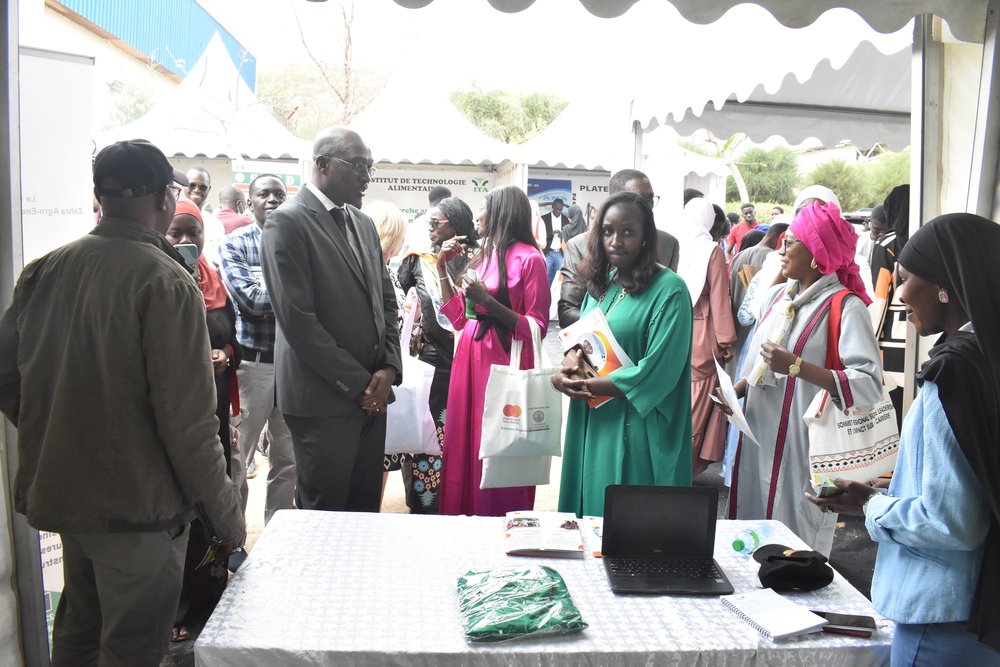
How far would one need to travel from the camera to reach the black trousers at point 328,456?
3.02 metres

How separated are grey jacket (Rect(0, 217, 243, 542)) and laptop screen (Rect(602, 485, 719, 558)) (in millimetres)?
1151

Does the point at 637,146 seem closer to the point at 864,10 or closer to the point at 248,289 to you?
the point at 864,10

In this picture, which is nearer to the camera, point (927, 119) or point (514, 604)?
point (514, 604)

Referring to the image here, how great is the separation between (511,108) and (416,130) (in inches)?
1383

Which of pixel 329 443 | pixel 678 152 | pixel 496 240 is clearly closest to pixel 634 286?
pixel 496 240

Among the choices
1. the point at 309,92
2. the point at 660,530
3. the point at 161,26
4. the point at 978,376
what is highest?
the point at 309,92

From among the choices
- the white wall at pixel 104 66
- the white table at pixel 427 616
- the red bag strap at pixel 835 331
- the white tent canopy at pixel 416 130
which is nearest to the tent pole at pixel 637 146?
the red bag strap at pixel 835 331

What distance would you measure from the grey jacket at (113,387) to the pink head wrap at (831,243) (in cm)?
254

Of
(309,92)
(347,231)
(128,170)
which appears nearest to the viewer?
(128,170)

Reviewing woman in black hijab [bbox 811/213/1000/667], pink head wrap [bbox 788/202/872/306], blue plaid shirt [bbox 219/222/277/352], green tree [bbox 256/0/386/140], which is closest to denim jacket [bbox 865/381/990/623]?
woman in black hijab [bbox 811/213/1000/667]

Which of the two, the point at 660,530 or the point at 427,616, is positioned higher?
the point at 660,530

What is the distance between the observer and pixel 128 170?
1934mm

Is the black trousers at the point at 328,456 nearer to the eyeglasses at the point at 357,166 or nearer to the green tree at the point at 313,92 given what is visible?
the eyeglasses at the point at 357,166

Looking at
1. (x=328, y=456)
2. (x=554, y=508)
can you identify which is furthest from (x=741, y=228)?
(x=328, y=456)
